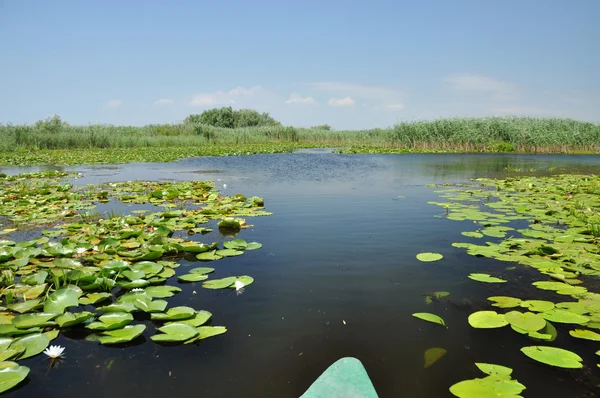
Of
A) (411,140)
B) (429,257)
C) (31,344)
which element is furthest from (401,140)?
(31,344)

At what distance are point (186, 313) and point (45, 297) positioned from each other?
1.00 metres

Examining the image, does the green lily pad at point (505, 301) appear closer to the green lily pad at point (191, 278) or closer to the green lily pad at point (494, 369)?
the green lily pad at point (494, 369)

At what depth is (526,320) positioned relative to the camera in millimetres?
2188

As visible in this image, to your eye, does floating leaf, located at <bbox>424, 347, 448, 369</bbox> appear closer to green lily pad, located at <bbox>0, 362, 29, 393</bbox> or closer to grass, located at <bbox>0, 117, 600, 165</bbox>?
green lily pad, located at <bbox>0, 362, 29, 393</bbox>

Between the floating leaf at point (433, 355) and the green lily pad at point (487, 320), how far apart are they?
341mm

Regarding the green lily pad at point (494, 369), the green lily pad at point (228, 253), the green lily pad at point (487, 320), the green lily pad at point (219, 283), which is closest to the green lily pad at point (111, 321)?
the green lily pad at point (219, 283)

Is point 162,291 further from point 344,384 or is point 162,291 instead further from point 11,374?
point 344,384

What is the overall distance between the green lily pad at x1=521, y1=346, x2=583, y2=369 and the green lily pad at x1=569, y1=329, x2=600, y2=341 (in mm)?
241

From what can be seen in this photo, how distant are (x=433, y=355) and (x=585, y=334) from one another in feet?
2.90

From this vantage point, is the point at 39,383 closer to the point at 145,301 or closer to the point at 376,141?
the point at 145,301

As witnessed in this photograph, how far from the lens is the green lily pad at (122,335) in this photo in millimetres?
2008

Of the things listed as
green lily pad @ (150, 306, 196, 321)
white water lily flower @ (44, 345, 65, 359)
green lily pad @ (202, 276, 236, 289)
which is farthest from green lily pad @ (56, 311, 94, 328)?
green lily pad @ (202, 276, 236, 289)

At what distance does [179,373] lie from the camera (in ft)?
5.87

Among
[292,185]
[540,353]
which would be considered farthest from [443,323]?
[292,185]
